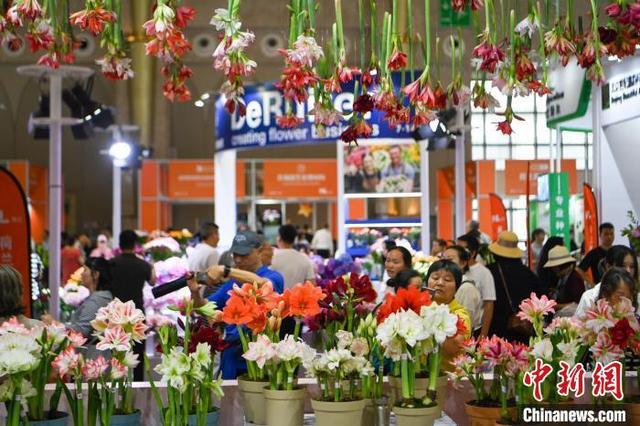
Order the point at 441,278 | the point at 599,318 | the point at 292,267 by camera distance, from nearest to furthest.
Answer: the point at 599,318 → the point at 441,278 → the point at 292,267

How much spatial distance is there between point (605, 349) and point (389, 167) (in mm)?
9887

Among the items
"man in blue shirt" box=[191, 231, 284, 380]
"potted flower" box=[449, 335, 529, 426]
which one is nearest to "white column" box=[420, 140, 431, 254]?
"man in blue shirt" box=[191, 231, 284, 380]

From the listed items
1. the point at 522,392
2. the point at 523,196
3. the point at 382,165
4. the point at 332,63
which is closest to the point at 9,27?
the point at 332,63

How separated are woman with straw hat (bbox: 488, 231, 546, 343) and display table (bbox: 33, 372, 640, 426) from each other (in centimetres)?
307

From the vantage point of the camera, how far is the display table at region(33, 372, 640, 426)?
285 centimetres

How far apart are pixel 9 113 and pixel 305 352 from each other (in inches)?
1102

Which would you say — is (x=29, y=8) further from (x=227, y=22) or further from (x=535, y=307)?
(x=535, y=307)

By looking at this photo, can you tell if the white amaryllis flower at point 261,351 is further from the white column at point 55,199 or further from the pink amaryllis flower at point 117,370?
the white column at point 55,199

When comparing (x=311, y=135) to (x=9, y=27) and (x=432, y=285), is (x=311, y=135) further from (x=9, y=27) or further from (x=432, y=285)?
(x=9, y=27)

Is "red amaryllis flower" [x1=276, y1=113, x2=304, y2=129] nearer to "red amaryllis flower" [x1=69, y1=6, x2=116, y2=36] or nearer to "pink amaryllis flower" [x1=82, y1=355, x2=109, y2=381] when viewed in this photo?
"red amaryllis flower" [x1=69, y1=6, x2=116, y2=36]

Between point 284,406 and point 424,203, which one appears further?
point 424,203

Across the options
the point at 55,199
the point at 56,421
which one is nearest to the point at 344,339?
the point at 56,421

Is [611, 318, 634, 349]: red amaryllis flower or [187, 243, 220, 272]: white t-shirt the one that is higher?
[187, 243, 220, 272]: white t-shirt

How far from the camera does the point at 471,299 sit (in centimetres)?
582
